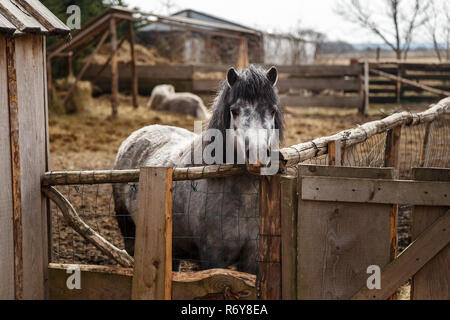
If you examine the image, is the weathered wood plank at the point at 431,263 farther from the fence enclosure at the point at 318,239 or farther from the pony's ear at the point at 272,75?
the pony's ear at the point at 272,75

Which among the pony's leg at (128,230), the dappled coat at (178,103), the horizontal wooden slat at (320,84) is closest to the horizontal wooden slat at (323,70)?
the horizontal wooden slat at (320,84)

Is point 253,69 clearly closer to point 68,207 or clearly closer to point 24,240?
point 68,207

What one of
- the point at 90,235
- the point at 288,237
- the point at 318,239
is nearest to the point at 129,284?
the point at 90,235

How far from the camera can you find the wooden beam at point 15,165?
2889 mm

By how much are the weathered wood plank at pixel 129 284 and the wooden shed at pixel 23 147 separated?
0.45ft

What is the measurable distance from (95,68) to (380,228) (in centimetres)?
1627

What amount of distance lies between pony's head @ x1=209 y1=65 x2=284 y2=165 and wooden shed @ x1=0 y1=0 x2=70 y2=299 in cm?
108

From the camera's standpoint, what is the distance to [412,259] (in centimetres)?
252

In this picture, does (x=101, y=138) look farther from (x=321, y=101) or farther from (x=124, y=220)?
(x=321, y=101)

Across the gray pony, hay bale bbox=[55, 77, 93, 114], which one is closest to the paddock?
the gray pony

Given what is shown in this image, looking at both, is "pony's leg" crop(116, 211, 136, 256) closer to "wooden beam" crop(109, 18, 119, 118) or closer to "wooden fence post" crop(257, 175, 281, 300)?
"wooden fence post" crop(257, 175, 281, 300)

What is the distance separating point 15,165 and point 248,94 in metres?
1.41

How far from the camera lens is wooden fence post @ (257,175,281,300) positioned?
2666 mm
